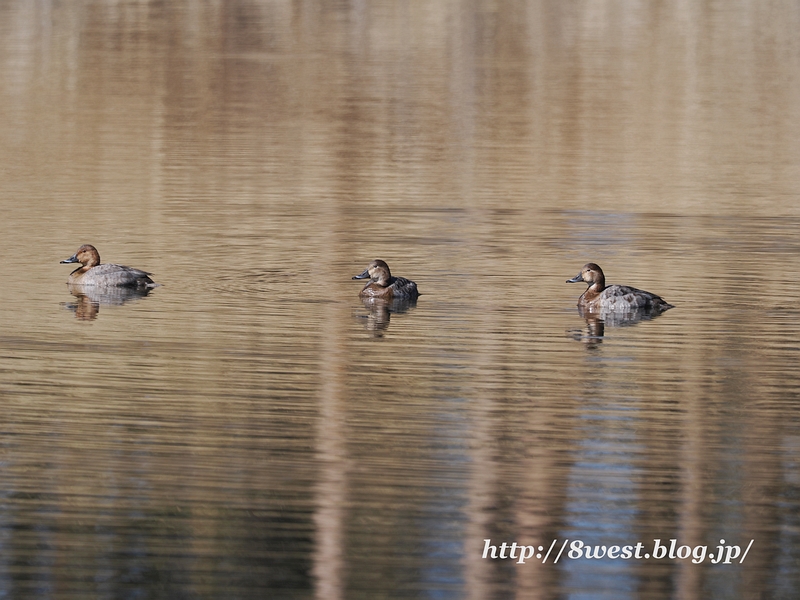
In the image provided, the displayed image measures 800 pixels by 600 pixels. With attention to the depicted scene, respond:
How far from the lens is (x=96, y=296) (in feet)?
64.5

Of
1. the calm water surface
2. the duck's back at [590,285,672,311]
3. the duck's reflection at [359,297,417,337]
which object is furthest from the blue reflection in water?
the duck's back at [590,285,672,311]

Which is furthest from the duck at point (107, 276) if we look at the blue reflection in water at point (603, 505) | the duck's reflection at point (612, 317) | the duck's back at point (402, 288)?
the blue reflection in water at point (603, 505)

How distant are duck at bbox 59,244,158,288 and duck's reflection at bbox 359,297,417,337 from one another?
2.71 meters

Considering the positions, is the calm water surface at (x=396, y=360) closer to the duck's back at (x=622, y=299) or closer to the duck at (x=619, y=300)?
the duck at (x=619, y=300)

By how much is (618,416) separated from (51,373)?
5.14 metres

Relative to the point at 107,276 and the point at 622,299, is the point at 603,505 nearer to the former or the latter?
the point at 622,299

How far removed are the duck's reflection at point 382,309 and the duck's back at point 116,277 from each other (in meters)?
2.70

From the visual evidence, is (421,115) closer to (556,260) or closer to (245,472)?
(556,260)

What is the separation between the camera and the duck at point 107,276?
778 inches

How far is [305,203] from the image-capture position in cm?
2805

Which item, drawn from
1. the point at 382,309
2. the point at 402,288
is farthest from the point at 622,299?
the point at 382,309

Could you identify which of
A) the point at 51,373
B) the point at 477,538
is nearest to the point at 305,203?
the point at 51,373

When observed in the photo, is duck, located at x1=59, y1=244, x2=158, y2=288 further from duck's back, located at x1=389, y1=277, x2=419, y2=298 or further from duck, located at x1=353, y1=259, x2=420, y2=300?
duck's back, located at x1=389, y1=277, x2=419, y2=298

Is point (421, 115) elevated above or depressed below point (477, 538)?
above
